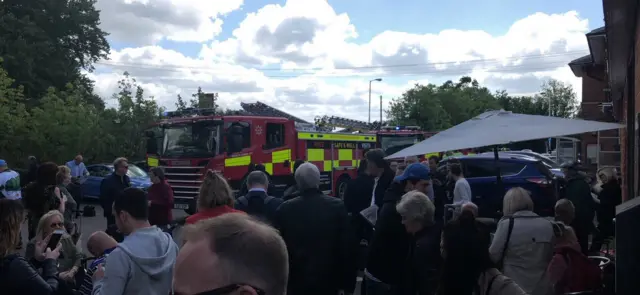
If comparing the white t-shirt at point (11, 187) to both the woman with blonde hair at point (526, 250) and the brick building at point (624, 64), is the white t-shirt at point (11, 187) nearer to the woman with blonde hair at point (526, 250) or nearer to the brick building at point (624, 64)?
the woman with blonde hair at point (526, 250)

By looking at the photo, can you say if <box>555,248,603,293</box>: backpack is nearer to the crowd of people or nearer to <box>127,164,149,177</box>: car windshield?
the crowd of people

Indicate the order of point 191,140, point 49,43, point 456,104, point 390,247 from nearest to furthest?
point 390,247, point 191,140, point 49,43, point 456,104

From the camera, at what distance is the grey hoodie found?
10.3ft

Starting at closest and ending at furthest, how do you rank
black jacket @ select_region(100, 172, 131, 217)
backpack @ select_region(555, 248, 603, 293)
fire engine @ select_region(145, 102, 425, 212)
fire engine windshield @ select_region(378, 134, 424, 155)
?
backpack @ select_region(555, 248, 603, 293) < black jacket @ select_region(100, 172, 131, 217) < fire engine @ select_region(145, 102, 425, 212) < fire engine windshield @ select_region(378, 134, 424, 155)

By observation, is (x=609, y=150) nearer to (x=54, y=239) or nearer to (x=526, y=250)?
(x=526, y=250)

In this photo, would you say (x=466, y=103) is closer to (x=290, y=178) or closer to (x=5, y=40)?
(x=5, y=40)

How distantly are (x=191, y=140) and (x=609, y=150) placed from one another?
16865 millimetres

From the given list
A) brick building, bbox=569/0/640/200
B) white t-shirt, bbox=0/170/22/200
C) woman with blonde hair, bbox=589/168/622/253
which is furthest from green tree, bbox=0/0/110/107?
woman with blonde hair, bbox=589/168/622/253

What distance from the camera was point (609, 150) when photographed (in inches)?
878

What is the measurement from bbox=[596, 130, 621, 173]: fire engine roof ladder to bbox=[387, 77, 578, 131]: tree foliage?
29.6m

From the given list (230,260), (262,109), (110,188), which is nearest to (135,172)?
(262,109)

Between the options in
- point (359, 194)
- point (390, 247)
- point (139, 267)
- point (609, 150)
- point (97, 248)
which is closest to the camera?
point (139, 267)

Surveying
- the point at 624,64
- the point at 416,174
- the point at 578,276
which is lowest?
the point at 578,276

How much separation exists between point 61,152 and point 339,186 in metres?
13.1
